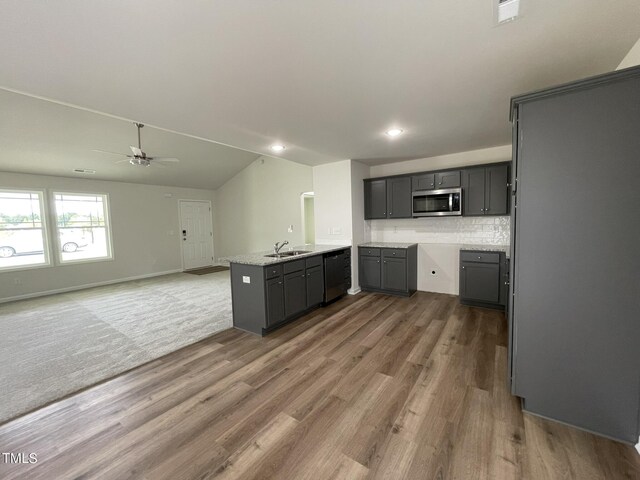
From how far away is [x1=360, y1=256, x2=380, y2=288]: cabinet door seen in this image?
15.7ft

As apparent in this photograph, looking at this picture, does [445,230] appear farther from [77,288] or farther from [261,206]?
[77,288]

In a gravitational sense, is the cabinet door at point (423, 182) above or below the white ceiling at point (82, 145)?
below

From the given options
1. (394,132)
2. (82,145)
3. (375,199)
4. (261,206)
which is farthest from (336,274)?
(82,145)

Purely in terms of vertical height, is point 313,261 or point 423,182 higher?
point 423,182

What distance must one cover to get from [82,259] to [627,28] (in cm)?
879

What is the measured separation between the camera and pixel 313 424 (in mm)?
1806

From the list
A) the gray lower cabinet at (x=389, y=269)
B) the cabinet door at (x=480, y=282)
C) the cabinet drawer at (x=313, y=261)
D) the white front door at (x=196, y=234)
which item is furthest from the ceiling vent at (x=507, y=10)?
the white front door at (x=196, y=234)

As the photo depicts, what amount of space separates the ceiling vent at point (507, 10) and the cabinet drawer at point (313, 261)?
3043mm

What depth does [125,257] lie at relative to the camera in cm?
670

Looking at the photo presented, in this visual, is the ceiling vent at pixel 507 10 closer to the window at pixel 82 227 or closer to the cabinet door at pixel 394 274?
the cabinet door at pixel 394 274

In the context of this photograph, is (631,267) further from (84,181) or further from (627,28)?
(84,181)

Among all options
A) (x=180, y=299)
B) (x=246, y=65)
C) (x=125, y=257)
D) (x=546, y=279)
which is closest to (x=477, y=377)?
(x=546, y=279)

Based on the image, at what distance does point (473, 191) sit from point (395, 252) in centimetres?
155

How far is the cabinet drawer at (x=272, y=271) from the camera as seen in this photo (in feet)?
10.3
